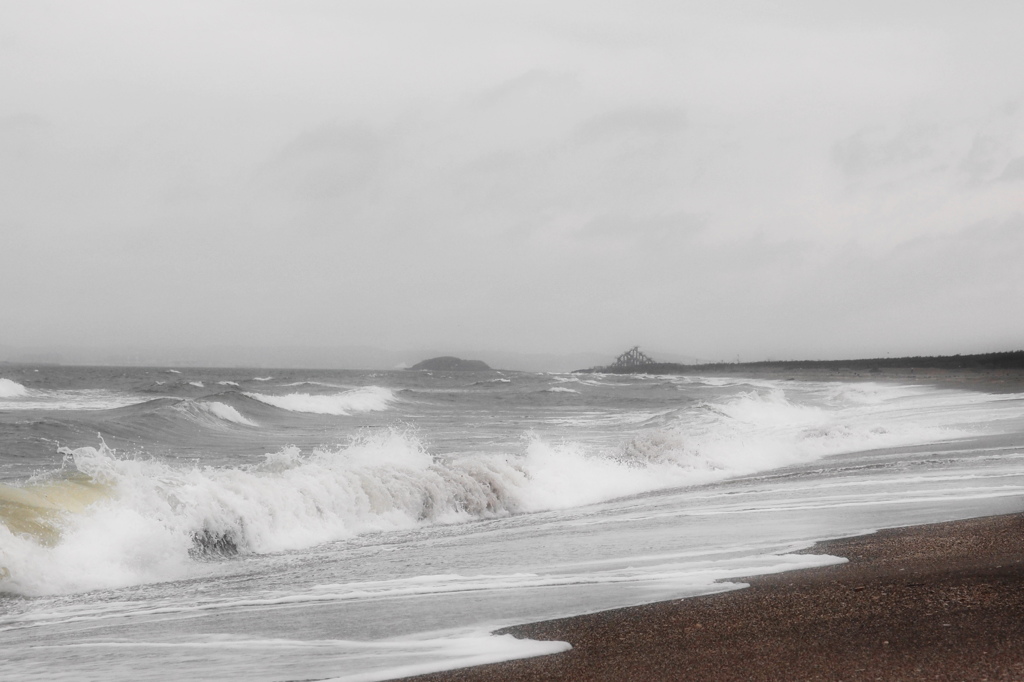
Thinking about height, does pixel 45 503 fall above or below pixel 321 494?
above

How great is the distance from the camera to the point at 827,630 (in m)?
4.90

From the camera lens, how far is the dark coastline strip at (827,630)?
4277 mm

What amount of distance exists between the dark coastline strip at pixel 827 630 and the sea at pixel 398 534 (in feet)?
1.05

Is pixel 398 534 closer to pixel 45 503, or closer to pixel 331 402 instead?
pixel 45 503

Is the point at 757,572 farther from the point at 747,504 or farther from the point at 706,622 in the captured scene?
the point at 747,504

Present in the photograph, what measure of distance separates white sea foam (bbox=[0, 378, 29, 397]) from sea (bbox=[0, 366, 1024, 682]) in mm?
28491

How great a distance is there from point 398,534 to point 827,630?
22.8 ft

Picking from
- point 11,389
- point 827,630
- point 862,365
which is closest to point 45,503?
point 827,630

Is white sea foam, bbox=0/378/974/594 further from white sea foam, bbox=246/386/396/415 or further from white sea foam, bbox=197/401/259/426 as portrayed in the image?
white sea foam, bbox=246/386/396/415

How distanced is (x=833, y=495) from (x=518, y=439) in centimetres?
1283

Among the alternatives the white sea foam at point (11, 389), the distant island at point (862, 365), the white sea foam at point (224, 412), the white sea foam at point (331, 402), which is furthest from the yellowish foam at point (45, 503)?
the distant island at point (862, 365)

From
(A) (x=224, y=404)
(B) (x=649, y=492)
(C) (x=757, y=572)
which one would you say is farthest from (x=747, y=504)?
(A) (x=224, y=404)

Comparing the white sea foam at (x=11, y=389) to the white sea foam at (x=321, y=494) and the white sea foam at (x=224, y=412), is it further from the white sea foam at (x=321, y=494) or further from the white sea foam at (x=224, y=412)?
the white sea foam at (x=321, y=494)

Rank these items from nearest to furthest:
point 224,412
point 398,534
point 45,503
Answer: point 45,503 → point 398,534 → point 224,412
